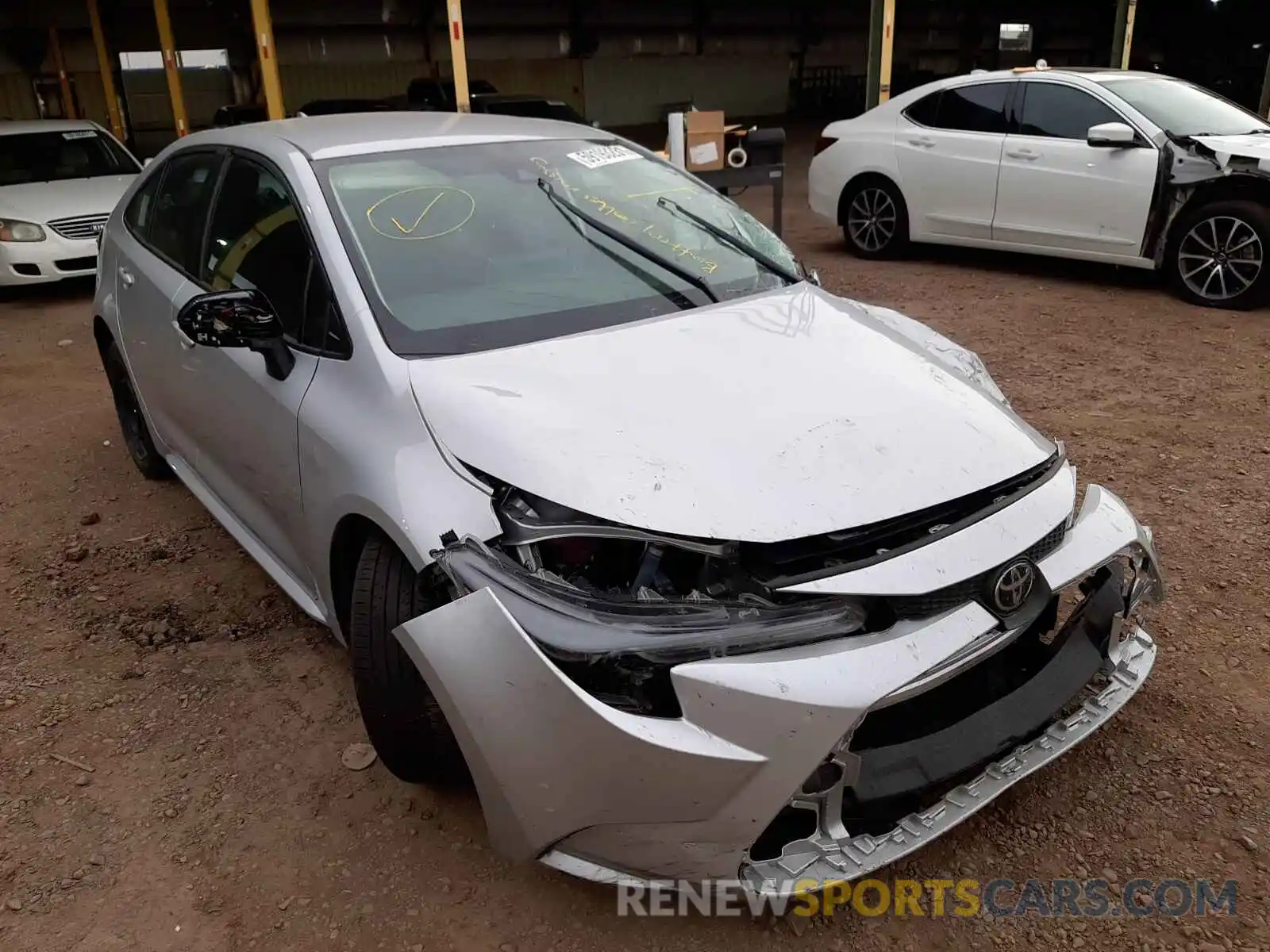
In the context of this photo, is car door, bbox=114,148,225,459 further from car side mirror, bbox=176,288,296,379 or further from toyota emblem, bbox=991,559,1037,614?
toyota emblem, bbox=991,559,1037,614

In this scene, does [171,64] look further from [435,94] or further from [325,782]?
[325,782]

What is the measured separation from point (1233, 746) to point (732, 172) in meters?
5.69

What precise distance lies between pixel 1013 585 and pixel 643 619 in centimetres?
77

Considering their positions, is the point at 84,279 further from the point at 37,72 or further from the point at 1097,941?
the point at 37,72

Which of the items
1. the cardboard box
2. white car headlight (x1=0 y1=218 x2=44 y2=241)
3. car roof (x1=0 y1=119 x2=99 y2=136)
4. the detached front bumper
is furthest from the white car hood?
car roof (x1=0 y1=119 x2=99 y2=136)

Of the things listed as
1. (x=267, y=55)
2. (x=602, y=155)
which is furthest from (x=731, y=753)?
(x=267, y=55)

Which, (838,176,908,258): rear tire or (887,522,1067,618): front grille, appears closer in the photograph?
(887,522,1067,618): front grille

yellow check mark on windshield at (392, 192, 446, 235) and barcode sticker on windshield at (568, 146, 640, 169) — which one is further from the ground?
barcode sticker on windshield at (568, 146, 640, 169)

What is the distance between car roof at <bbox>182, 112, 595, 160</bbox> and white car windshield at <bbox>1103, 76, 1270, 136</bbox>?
490 centimetres

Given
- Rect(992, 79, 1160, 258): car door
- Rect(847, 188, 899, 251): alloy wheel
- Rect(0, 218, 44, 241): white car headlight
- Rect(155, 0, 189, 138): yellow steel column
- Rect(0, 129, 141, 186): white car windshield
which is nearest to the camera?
Rect(992, 79, 1160, 258): car door

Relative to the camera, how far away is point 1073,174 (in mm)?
6668

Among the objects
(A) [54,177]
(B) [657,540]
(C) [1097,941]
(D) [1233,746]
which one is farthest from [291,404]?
(A) [54,177]

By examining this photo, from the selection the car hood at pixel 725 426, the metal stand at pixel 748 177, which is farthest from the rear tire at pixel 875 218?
the car hood at pixel 725 426

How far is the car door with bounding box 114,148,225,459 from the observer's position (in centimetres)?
330
